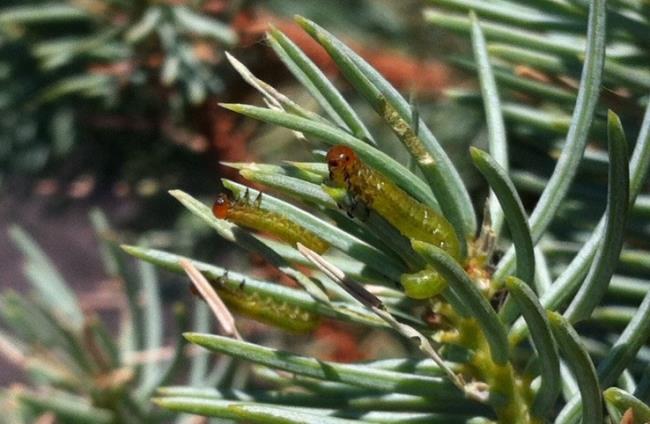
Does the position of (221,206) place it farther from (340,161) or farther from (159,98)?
(159,98)

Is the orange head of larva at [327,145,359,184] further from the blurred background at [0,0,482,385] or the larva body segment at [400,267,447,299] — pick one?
the blurred background at [0,0,482,385]

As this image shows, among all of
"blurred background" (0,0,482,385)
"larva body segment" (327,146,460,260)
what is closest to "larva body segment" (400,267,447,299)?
"larva body segment" (327,146,460,260)

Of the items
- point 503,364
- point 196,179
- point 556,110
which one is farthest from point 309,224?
point 196,179

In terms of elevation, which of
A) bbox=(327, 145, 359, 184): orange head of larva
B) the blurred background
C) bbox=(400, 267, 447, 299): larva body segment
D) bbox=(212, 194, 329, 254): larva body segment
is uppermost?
the blurred background

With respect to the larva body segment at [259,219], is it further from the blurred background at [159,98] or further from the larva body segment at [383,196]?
the blurred background at [159,98]

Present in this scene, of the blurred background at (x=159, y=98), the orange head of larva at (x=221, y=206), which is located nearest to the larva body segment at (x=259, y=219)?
the orange head of larva at (x=221, y=206)

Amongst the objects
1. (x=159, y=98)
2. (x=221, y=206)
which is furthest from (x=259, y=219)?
(x=159, y=98)

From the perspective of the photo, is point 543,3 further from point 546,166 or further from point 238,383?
point 238,383
